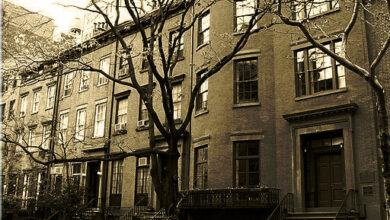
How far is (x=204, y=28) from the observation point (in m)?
21.5

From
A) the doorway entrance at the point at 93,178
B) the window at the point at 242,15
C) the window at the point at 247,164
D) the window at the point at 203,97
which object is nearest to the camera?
the window at the point at 247,164

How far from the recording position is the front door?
609 inches

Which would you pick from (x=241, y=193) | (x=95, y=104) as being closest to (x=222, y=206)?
(x=241, y=193)

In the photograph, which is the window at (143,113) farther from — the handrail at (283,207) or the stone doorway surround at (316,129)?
the handrail at (283,207)

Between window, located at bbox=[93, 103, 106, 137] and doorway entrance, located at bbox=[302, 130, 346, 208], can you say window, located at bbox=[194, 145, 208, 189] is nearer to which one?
doorway entrance, located at bbox=[302, 130, 346, 208]

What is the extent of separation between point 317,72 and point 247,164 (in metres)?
4.73

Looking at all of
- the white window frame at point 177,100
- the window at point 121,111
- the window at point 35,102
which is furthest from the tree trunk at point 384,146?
the window at point 35,102

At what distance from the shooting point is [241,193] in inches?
648

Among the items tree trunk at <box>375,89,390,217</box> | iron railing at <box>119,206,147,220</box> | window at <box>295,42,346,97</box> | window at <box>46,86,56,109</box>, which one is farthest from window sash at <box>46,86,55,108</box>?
tree trunk at <box>375,89,390,217</box>

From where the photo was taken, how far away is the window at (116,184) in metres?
24.0

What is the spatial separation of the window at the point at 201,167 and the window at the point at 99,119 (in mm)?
8549

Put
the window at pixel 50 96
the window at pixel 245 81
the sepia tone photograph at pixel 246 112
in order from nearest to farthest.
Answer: the sepia tone photograph at pixel 246 112 → the window at pixel 245 81 → the window at pixel 50 96

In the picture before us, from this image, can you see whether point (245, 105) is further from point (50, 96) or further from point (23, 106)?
point (23, 106)

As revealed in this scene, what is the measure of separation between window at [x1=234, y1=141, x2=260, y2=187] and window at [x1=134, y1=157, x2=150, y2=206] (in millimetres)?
6090
